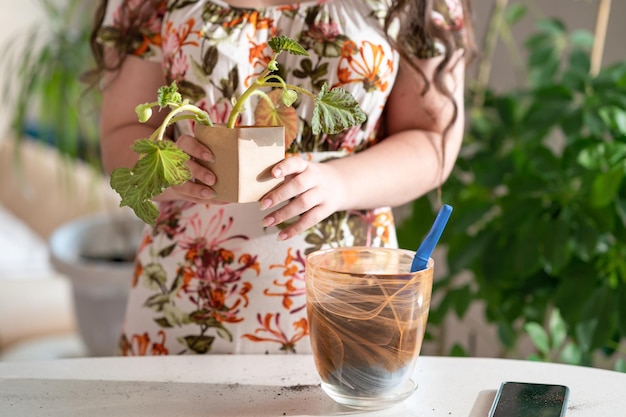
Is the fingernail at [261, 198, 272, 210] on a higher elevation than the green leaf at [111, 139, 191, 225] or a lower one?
lower

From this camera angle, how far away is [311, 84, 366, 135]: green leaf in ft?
2.35

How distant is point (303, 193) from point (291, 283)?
192mm

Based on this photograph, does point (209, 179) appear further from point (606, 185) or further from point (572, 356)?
point (572, 356)

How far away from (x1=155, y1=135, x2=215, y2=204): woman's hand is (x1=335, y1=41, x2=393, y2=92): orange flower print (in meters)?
0.27

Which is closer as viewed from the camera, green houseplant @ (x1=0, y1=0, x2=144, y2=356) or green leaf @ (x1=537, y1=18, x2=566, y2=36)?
green leaf @ (x1=537, y1=18, x2=566, y2=36)

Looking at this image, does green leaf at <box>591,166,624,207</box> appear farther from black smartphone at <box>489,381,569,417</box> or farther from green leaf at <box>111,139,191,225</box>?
green leaf at <box>111,139,191,225</box>

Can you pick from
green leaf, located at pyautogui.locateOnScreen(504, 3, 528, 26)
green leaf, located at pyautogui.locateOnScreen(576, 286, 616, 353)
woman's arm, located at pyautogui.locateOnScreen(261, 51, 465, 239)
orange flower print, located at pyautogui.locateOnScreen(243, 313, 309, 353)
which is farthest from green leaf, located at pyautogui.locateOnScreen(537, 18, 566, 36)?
orange flower print, located at pyautogui.locateOnScreen(243, 313, 309, 353)

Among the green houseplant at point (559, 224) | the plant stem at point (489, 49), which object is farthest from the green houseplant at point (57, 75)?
the green houseplant at point (559, 224)

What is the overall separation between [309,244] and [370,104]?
0.60 ft

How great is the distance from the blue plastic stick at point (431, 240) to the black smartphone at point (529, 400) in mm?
137

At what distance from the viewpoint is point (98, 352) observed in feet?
7.66

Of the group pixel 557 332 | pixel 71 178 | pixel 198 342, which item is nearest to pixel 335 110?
pixel 198 342

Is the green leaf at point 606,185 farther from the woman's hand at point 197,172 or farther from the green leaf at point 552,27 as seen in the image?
the woman's hand at point 197,172

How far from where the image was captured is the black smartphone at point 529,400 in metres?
0.73
